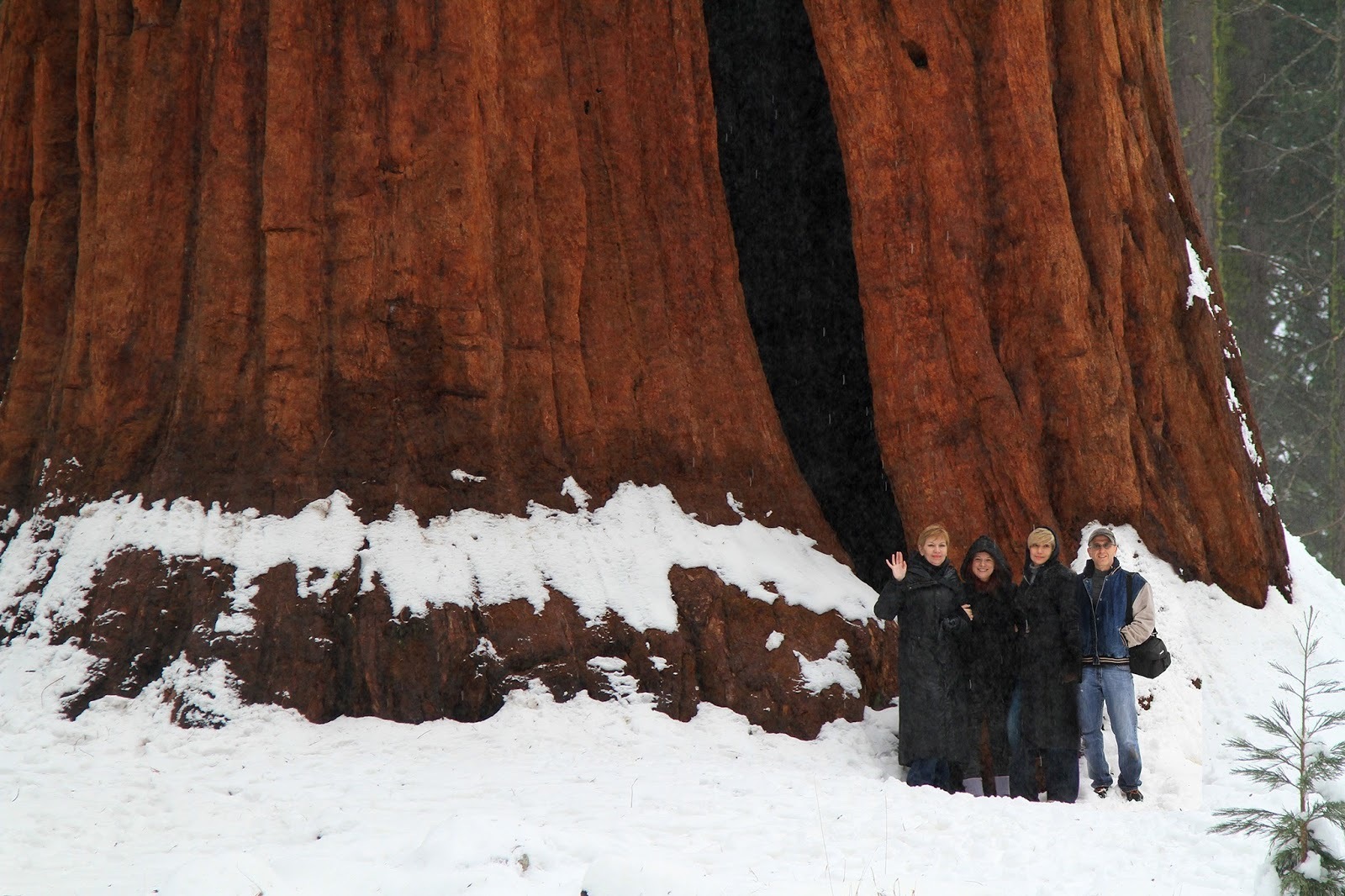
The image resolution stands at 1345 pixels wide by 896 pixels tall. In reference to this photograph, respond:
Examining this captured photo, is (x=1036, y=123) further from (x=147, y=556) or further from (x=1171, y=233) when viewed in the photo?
(x=147, y=556)

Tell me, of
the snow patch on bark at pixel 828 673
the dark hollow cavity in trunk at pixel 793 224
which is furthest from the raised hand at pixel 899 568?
the dark hollow cavity in trunk at pixel 793 224

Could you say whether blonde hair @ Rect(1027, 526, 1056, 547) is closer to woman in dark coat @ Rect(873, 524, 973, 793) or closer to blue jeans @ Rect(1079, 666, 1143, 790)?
woman in dark coat @ Rect(873, 524, 973, 793)

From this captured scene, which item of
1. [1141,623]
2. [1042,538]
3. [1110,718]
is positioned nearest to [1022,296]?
[1042,538]

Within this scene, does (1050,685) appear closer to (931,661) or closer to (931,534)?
(931,661)

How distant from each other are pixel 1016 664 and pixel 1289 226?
17.6 metres

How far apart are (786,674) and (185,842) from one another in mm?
3449

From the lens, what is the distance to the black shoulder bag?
652cm

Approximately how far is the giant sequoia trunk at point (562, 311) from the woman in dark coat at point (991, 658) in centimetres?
90

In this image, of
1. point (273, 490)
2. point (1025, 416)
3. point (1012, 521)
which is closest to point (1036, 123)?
point (1025, 416)

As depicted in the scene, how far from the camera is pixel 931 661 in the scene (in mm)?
6871

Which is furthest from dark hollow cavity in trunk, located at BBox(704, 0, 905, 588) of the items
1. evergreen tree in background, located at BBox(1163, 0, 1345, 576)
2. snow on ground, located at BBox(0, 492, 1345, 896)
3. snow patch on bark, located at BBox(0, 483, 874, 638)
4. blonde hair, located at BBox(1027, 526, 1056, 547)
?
evergreen tree in background, located at BBox(1163, 0, 1345, 576)

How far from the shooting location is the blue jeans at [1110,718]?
6.51 meters

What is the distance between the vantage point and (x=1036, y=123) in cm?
845

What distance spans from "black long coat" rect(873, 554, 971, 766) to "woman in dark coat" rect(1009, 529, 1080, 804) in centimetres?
32
